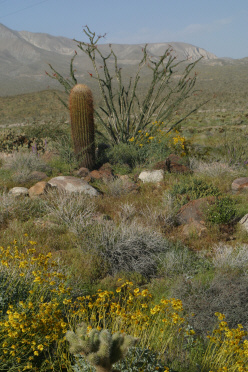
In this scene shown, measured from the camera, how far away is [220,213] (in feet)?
20.8

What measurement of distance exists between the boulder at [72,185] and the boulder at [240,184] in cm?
294

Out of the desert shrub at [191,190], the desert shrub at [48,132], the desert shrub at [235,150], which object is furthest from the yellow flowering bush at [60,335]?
the desert shrub at [48,132]

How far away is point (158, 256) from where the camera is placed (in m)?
5.16

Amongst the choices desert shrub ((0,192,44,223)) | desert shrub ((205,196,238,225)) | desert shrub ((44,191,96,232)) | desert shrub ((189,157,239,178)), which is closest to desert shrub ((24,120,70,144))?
desert shrub ((189,157,239,178))

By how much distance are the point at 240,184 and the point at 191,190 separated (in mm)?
1416

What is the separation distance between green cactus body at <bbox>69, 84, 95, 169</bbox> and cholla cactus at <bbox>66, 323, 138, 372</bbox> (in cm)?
738

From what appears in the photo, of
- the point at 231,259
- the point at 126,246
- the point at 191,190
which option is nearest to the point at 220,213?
the point at 191,190

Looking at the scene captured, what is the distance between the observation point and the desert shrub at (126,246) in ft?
16.6

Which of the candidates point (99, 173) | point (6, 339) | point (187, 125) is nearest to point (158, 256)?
point (6, 339)

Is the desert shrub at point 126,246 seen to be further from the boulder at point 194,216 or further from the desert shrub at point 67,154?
the desert shrub at point 67,154

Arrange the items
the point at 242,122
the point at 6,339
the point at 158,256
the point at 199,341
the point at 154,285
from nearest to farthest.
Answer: the point at 6,339, the point at 199,341, the point at 154,285, the point at 158,256, the point at 242,122

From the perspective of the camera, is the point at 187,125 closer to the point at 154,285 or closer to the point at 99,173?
the point at 99,173

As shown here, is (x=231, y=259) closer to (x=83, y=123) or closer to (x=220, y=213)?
(x=220, y=213)

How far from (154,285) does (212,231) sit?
1811 millimetres
